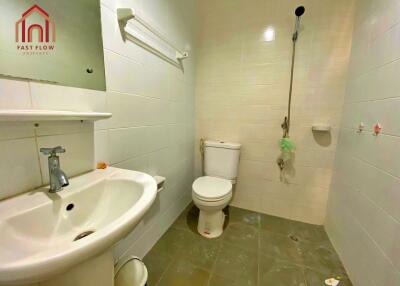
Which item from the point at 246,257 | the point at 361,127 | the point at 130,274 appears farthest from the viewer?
the point at 246,257

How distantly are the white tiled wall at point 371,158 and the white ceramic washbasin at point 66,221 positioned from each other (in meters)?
1.18

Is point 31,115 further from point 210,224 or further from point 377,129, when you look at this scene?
point 377,129

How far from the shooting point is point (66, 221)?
2.17 ft

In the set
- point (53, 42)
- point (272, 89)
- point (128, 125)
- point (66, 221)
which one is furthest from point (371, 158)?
point (53, 42)

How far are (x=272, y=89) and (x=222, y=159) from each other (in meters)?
0.83

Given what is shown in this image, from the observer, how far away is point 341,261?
1.31 m

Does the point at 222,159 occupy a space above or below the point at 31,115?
below

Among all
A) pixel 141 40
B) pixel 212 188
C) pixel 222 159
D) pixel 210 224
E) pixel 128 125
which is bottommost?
pixel 210 224

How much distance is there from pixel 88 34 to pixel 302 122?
5.63 feet

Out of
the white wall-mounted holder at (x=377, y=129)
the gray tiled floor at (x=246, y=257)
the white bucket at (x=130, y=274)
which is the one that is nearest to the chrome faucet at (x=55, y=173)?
the white bucket at (x=130, y=274)

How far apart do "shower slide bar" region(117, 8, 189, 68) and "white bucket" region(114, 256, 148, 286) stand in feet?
4.17

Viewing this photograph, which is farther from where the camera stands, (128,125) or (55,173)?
(128,125)

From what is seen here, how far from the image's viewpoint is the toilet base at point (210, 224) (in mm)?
1549

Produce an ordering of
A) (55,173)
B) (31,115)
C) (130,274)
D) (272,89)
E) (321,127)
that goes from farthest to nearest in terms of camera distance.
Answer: (272,89), (321,127), (130,274), (55,173), (31,115)
